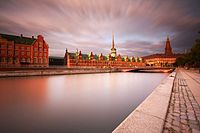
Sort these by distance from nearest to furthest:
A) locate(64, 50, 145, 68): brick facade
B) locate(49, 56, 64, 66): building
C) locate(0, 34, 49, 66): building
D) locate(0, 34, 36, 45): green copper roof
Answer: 1. locate(0, 34, 49, 66): building
2. locate(0, 34, 36, 45): green copper roof
3. locate(64, 50, 145, 68): brick facade
4. locate(49, 56, 64, 66): building

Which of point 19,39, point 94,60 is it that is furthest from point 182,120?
point 94,60

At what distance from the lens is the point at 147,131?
10.1 feet

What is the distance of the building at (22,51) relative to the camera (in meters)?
47.7

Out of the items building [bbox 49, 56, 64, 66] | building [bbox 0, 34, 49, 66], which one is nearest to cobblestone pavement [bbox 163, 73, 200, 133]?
building [bbox 0, 34, 49, 66]

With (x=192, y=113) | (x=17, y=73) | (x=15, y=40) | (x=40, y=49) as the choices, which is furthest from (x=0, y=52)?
(x=192, y=113)

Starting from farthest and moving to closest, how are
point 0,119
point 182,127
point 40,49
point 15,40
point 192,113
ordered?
point 40,49, point 15,40, point 0,119, point 192,113, point 182,127

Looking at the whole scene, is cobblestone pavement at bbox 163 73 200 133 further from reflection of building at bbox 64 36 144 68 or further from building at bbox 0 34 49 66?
reflection of building at bbox 64 36 144 68

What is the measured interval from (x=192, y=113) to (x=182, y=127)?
5.17ft

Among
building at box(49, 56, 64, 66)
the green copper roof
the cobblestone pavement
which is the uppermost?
the green copper roof

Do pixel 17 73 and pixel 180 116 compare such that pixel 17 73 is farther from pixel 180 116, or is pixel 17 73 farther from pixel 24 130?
pixel 180 116

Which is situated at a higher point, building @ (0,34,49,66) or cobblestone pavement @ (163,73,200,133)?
building @ (0,34,49,66)

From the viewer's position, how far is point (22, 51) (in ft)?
170

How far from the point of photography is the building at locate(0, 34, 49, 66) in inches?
1876

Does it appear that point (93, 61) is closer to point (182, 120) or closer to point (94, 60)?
point (94, 60)
